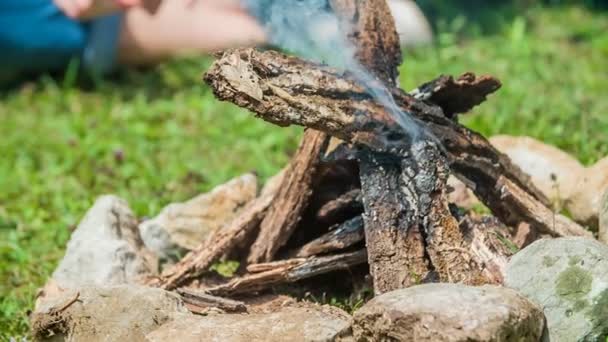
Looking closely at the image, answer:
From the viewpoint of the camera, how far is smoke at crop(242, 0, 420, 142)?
9.19 ft

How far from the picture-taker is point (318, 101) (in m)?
2.65

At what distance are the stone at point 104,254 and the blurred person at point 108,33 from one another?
2532 millimetres

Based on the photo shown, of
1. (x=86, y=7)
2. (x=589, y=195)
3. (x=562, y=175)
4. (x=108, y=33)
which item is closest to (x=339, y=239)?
(x=589, y=195)

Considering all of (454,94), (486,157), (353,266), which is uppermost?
(454,94)

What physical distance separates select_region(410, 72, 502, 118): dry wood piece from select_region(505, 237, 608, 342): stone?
56cm

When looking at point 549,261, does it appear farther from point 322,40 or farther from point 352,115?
point 322,40

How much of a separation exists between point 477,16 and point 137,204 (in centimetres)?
315

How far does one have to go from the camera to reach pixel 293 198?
10.2 ft

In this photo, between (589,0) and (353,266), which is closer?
(353,266)

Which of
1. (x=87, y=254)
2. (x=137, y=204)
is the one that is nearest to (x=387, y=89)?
(x=87, y=254)

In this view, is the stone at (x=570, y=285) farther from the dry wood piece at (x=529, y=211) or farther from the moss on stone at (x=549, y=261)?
the dry wood piece at (x=529, y=211)

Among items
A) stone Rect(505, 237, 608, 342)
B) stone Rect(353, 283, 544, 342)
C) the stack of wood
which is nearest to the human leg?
the stack of wood

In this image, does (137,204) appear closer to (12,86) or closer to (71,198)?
(71,198)

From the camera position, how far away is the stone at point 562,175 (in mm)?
3418
